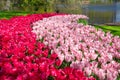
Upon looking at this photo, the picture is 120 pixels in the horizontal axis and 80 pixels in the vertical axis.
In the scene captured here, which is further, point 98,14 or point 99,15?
point 98,14

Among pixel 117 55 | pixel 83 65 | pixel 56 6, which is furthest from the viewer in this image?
pixel 56 6

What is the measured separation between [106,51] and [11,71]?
2.60 meters

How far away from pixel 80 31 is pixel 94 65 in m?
4.78

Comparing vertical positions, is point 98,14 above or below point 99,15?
below

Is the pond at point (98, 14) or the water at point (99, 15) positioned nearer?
the pond at point (98, 14)

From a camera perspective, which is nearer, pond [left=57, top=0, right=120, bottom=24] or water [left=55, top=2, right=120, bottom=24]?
pond [left=57, top=0, right=120, bottom=24]

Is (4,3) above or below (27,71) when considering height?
below

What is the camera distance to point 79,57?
612cm

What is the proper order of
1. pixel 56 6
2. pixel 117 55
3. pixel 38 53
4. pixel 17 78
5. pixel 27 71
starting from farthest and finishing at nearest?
pixel 56 6 < pixel 117 55 < pixel 38 53 < pixel 27 71 < pixel 17 78

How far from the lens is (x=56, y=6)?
42.2m

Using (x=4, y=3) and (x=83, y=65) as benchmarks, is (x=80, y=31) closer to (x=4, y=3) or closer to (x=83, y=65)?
(x=83, y=65)

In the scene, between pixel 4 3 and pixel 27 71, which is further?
pixel 4 3

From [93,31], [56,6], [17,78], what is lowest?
[56,6]

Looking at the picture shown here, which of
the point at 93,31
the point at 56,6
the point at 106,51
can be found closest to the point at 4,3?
the point at 56,6
